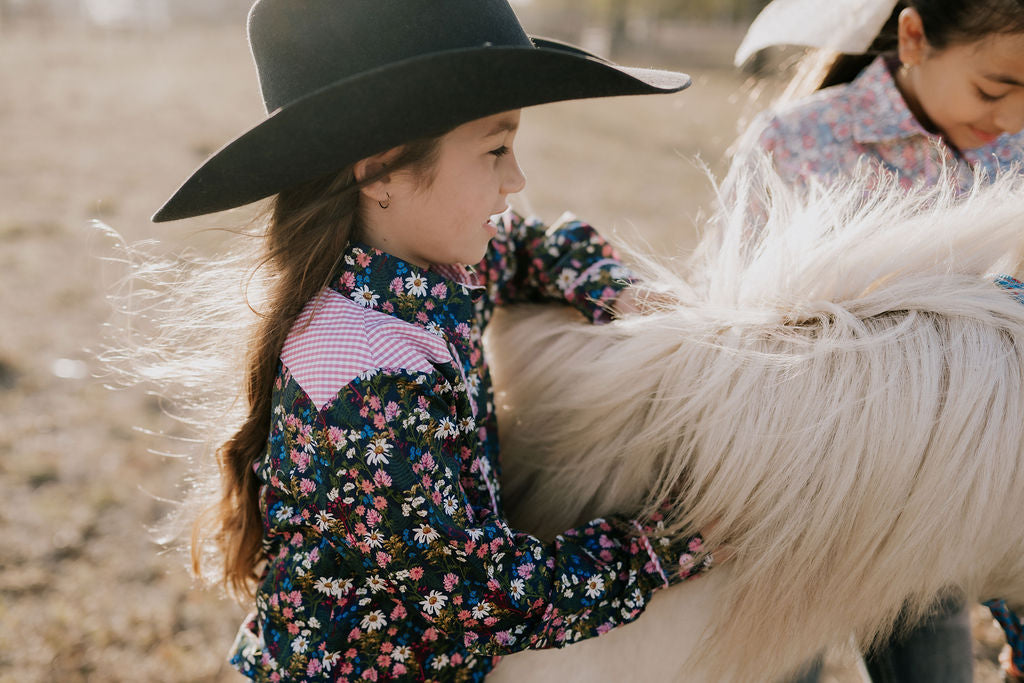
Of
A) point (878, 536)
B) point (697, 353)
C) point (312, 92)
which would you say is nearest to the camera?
point (312, 92)

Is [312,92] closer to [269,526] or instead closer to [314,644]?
[269,526]

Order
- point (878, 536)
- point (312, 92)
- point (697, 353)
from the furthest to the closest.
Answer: point (697, 353)
point (878, 536)
point (312, 92)

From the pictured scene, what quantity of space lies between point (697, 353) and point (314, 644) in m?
0.65

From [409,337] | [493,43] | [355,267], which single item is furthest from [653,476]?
[493,43]

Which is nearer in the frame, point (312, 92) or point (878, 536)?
point (312, 92)

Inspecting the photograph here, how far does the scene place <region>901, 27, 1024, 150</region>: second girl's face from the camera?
49.8 inches

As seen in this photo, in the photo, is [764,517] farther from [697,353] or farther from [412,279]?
[412,279]

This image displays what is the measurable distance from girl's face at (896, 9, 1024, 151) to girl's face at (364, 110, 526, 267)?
87 centimetres

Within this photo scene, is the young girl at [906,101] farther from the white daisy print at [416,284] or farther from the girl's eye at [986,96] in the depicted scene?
the white daisy print at [416,284]

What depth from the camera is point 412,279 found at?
0.98m

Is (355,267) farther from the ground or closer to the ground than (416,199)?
closer to the ground

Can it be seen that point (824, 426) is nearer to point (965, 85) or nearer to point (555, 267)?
point (555, 267)

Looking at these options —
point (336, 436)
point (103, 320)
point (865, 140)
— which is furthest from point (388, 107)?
point (103, 320)

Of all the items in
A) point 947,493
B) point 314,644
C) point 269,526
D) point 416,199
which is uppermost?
point 416,199
